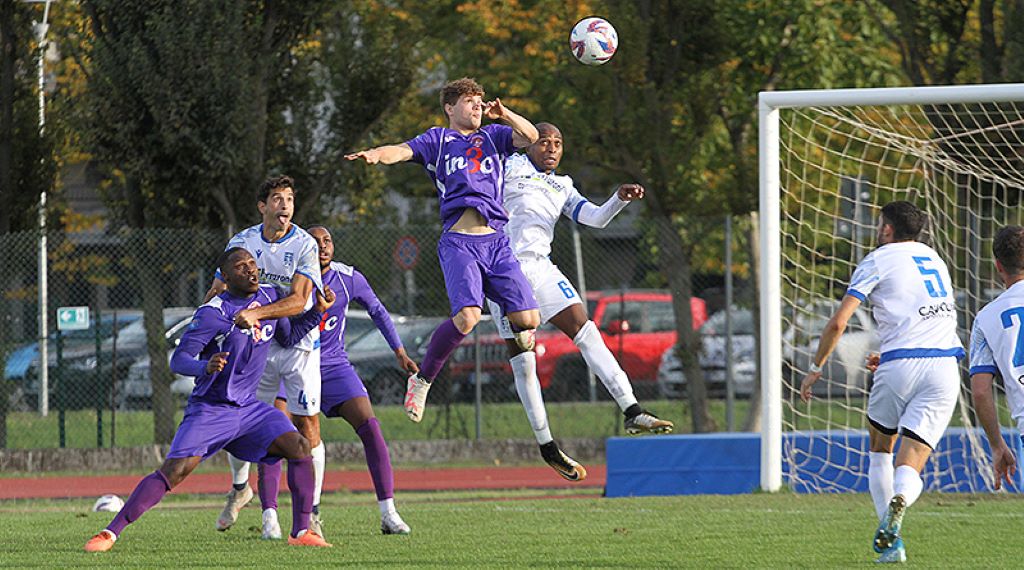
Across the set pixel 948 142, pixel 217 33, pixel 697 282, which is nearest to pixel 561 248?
pixel 697 282

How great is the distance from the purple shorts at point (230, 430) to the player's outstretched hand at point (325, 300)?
936 mm

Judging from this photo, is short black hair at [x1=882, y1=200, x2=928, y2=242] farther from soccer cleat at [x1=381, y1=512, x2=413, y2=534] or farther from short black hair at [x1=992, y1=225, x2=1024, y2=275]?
soccer cleat at [x1=381, y1=512, x2=413, y2=534]

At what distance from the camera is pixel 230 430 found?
9.71 metres

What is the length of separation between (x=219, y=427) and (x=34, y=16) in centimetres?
1091

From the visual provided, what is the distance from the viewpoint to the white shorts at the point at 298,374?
10852 millimetres

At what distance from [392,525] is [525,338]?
172 centimetres

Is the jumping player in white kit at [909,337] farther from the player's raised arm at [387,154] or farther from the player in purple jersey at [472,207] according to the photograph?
the player's raised arm at [387,154]

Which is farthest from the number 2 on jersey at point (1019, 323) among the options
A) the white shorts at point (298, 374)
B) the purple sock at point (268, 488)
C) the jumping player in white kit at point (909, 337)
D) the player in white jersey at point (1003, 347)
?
the purple sock at point (268, 488)

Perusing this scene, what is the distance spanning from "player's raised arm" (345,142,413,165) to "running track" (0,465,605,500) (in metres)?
6.50

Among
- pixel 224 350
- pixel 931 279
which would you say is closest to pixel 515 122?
pixel 224 350

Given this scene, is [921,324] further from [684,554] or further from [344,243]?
[344,243]

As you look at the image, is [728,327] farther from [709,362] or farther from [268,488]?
[268,488]

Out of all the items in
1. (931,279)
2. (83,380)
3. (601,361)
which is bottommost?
(83,380)

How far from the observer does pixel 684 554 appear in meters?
9.52
